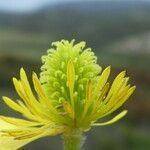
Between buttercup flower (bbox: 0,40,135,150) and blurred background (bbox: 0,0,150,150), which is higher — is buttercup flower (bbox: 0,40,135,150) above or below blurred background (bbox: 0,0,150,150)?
below

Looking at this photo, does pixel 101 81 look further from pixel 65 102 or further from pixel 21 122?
pixel 21 122

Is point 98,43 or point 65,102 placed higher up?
point 98,43

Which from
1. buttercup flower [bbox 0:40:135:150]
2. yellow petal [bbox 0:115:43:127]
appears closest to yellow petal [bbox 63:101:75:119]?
buttercup flower [bbox 0:40:135:150]

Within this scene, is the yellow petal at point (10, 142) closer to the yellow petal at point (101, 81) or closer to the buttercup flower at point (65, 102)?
the buttercup flower at point (65, 102)

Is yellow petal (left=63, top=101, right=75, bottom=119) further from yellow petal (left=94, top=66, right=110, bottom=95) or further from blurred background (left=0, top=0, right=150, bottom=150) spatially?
blurred background (left=0, top=0, right=150, bottom=150)

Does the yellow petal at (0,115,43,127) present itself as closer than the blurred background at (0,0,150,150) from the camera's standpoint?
Yes

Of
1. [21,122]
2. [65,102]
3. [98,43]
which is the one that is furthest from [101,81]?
[98,43]

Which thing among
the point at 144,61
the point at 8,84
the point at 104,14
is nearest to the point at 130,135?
the point at 8,84
